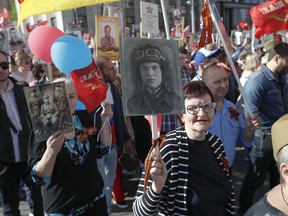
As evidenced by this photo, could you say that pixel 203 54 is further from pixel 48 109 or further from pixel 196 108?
pixel 48 109

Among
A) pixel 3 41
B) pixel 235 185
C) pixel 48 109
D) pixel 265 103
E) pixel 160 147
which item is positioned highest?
pixel 3 41

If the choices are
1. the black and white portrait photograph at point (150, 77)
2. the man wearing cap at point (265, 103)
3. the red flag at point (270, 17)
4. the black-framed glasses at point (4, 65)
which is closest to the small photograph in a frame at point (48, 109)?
the black and white portrait photograph at point (150, 77)

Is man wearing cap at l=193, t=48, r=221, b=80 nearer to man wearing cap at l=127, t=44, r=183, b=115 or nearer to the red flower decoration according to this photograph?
the red flower decoration

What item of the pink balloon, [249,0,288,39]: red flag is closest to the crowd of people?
the pink balloon

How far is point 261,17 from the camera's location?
6.14m

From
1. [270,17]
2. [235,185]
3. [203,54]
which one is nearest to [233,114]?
[203,54]

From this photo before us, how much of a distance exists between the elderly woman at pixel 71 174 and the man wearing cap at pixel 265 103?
5.91 feet

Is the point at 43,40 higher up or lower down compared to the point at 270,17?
lower down

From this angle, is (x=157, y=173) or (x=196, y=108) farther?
(x=196, y=108)

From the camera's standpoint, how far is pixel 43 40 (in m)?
2.90

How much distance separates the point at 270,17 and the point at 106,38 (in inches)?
119

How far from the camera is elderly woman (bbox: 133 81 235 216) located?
1922 mm

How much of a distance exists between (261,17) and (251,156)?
3.39 m

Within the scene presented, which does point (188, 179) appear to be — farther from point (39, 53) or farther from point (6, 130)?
point (6, 130)
